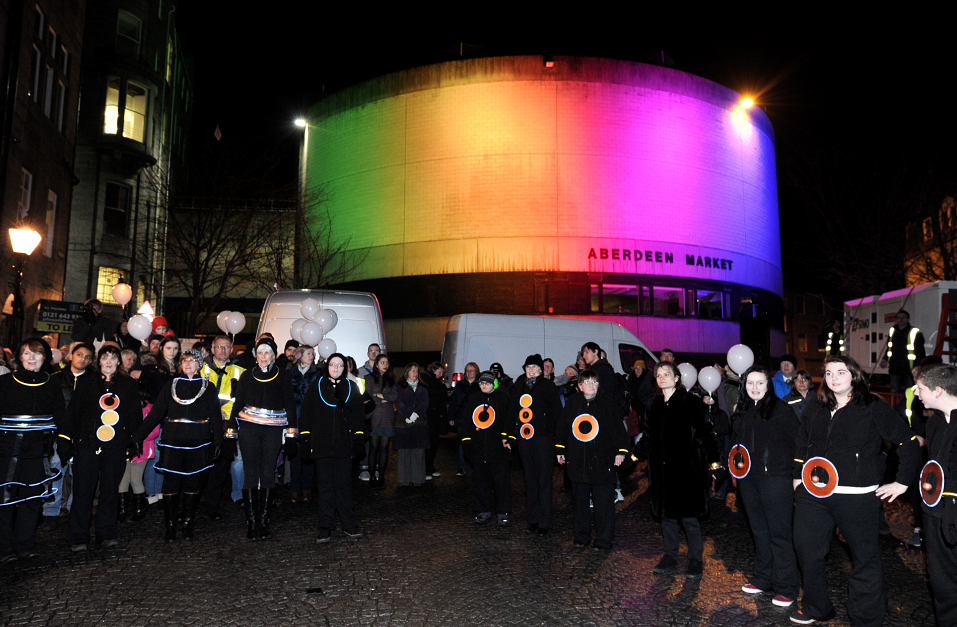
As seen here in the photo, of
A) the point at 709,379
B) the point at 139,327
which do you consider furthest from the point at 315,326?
the point at 709,379

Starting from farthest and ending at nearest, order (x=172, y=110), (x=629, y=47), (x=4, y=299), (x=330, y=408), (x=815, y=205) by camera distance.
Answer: (x=629, y=47), (x=172, y=110), (x=815, y=205), (x=4, y=299), (x=330, y=408)

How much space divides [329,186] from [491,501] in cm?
2703

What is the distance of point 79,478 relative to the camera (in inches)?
256

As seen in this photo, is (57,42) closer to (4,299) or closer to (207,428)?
(4,299)

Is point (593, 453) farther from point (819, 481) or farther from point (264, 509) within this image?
point (264, 509)

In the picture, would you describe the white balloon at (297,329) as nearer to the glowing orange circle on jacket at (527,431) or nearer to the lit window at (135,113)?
the glowing orange circle on jacket at (527,431)

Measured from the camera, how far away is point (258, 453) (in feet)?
23.2

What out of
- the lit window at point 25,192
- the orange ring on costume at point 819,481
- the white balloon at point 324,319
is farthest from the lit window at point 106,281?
the orange ring on costume at point 819,481

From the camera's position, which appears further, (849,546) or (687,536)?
(687,536)

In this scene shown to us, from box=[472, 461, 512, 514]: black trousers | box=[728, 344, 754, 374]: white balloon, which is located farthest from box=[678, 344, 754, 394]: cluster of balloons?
box=[472, 461, 512, 514]: black trousers

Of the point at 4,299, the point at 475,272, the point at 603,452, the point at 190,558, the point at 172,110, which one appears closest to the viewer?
the point at 190,558

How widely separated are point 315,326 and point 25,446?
5142 mm

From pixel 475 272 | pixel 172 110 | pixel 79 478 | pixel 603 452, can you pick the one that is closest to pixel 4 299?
pixel 79 478

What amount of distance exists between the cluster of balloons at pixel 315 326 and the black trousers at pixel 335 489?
13.1 ft
